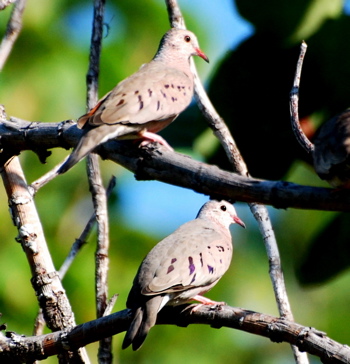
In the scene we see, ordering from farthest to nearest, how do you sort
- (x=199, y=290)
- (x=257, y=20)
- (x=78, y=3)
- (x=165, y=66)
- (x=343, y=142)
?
(x=78, y=3) → (x=257, y=20) → (x=165, y=66) → (x=199, y=290) → (x=343, y=142)

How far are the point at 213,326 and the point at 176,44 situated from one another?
208 cm

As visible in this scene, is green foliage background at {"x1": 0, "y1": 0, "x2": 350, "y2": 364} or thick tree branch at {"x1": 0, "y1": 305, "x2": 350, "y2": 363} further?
green foliage background at {"x1": 0, "y1": 0, "x2": 350, "y2": 364}

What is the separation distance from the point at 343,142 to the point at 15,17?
5.94 feet

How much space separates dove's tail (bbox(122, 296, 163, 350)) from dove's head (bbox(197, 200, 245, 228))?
1452mm

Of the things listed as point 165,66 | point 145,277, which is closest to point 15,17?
point 165,66

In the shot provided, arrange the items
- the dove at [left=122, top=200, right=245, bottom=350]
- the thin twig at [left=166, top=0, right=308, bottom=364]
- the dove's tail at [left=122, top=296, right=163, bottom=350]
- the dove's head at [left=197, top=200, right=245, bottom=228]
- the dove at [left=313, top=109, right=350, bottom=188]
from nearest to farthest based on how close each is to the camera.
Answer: the dove at [left=313, top=109, right=350, bottom=188] < the dove's tail at [left=122, top=296, right=163, bottom=350] < the dove at [left=122, top=200, right=245, bottom=350] < the thin twig at [left=166, top=0, right=308, bottom=364] < the dove's head at [left=197, top=200, right=245, bottom=228]

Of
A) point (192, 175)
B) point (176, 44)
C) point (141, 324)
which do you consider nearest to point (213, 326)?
point (141, 324)

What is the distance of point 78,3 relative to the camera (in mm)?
6012

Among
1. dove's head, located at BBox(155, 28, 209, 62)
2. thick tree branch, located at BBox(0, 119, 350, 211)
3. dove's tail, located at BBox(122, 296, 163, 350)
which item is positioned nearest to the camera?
thick tree branch, located at BBox(0, 119, 350, 211)

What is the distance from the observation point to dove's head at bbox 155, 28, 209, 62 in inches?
177

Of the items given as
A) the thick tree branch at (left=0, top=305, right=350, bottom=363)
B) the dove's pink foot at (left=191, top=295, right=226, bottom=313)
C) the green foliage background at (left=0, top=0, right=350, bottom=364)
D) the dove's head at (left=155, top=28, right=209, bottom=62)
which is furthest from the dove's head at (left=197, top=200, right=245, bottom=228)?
the thick tree branch at (left=0, top=305, right=350, bottom=363)

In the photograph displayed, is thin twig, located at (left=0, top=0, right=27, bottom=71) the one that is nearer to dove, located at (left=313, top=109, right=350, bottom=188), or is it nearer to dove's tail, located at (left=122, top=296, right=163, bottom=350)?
dove's tail, located at (left=122, top=296, right=163, bottom=350)

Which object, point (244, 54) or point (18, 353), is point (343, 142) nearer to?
point (18, 353)

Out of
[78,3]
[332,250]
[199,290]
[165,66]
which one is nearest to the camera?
[199,290]
